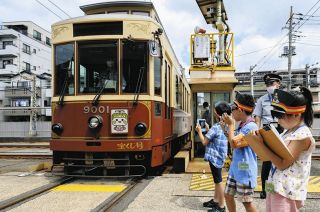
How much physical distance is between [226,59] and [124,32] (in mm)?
4472

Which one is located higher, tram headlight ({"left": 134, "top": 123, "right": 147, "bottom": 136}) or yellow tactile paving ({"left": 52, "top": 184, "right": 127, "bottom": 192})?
tram headlight ({"left": 134, "top": 123, "right": 147, "bottom": 136})

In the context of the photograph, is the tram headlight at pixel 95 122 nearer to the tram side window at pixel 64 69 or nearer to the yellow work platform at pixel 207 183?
the tram side window at pixel 64 69

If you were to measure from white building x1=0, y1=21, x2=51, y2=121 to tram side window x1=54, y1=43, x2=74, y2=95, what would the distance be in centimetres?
3479

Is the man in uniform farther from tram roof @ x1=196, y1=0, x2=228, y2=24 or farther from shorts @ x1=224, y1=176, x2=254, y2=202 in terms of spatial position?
tram roof @ x1=196, y1=0, x2=228, y2=24

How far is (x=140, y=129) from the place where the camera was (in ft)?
26.1

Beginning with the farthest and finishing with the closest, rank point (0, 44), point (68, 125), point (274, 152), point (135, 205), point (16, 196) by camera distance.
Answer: point (0, 44), point (68, 125), point (16, 196), point (135, 205), point (274, 152)

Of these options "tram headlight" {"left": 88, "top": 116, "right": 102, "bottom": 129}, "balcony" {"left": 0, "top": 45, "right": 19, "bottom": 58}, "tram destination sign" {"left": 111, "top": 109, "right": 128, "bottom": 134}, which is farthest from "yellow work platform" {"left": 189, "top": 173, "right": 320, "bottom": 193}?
"balcony" {"left": 0, "top": 45, "right": 19, "bottom": 58}

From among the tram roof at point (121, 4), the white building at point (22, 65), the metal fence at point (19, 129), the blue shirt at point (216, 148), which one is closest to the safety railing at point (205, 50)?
the tram roof at point (121, 4)

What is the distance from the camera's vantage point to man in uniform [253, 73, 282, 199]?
5.85 m

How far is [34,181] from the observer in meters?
8.23

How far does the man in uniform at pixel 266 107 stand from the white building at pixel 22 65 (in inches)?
1506

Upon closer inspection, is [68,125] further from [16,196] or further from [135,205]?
[135,205]

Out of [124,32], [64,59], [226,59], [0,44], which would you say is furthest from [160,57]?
[0,44]

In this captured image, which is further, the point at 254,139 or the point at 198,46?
the point at 198,46
